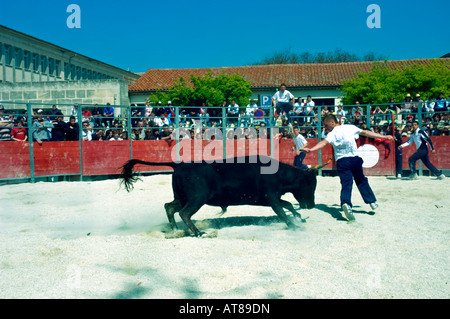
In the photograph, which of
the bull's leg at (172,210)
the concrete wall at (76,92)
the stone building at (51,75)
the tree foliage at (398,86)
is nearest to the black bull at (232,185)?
the bull's leg at (172,210)

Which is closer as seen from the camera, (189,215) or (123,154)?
(189,215)

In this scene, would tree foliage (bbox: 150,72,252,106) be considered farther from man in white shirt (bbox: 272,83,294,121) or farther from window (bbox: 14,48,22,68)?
man in white shirt (bbox: 272,83,294,121)

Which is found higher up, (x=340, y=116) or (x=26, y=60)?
(x=26, y=60)

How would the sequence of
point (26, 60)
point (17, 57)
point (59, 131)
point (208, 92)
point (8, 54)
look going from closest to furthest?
point (59, 131), point (208, 92), point (8, 54), point (17, 57), point (26, 60)

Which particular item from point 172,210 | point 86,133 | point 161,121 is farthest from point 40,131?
point 172,210

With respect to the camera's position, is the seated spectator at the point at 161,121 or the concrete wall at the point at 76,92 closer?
the seated spectator at the point at 161,121

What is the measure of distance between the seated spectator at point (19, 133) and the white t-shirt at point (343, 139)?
357 inches

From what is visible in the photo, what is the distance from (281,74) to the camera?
128 feet

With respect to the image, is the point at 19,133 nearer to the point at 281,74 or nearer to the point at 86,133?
the point at 86,133

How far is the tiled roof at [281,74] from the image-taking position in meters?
37.1

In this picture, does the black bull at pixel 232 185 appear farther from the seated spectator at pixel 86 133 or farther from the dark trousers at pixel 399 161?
the seated spectator at pixel 86 133

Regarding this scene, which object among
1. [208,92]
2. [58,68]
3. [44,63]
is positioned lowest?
[208,92]

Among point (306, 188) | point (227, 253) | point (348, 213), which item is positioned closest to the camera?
point (227, 253)

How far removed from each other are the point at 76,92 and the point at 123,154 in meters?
9.85
